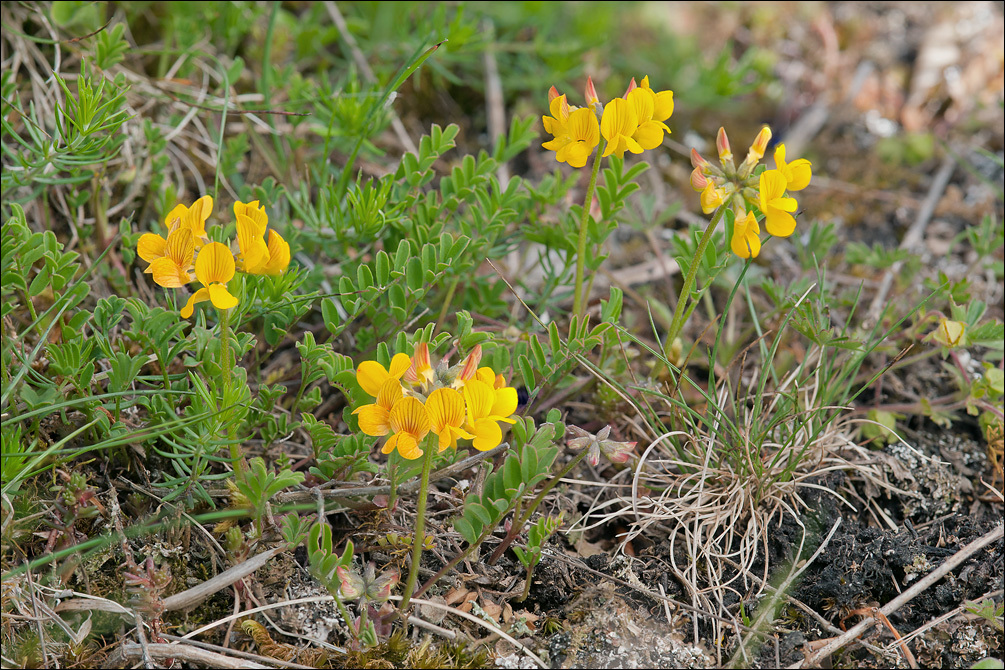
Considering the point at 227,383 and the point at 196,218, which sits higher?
the point at 196,218

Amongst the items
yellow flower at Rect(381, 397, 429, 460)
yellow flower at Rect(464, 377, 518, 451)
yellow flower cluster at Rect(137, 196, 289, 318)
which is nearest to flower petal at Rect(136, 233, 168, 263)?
yellow flower cluster at Rect(137, 196, 289, 318)

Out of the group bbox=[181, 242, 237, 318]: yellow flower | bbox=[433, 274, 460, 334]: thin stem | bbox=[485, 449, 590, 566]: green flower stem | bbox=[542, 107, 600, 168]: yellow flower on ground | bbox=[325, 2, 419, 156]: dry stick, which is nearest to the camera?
bbox=[181, 242, 237, 318]: yellow flower

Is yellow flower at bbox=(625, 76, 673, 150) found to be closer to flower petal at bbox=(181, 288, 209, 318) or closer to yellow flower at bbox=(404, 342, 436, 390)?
yellow flower at bbox=(404, 342, 436, 390)

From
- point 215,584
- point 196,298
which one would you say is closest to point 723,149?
point 196,298

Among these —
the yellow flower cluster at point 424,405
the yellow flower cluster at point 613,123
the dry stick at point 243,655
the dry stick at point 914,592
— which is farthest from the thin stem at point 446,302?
the dry stick at point 914,592

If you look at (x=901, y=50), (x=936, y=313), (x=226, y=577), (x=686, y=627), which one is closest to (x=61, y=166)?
(x=226, y=577)

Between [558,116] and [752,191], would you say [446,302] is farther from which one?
[752,191]

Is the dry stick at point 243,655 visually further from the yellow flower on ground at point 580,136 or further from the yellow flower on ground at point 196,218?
the yellow flower on ground at point 580,136
